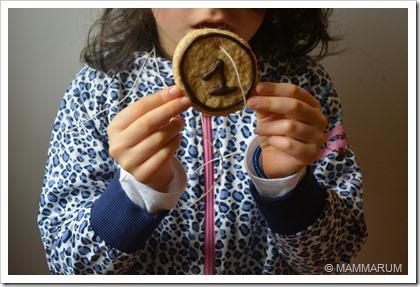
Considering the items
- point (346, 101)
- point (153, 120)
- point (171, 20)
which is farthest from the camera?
point (346, 101)

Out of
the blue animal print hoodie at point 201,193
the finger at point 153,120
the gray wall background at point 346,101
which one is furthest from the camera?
the gray wall background at point 346,101

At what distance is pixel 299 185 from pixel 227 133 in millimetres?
162

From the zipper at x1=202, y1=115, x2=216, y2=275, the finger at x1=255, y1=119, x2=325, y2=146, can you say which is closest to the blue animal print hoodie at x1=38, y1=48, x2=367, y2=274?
the zipper at x1=202, y1=115, x2=216, y2=275

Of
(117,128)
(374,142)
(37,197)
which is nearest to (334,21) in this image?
(374,142)

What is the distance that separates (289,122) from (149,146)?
0.16 metres

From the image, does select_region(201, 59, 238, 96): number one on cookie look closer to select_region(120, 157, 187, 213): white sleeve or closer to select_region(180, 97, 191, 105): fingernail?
select_region(180, 97, 191, 105): fingernail

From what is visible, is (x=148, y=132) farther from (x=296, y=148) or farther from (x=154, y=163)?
(x=296, y=148)

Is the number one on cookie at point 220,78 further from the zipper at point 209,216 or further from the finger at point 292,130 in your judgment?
the zipper at point 209,216

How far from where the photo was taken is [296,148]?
53 centimetres

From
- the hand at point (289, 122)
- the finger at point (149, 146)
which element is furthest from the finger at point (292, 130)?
the finger at point (149, 146)

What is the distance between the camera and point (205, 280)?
65cm

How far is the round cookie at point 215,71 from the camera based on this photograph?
1.69 ft

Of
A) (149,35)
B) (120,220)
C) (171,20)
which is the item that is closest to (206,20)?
(171,20)

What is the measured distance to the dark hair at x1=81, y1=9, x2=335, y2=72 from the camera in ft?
2.31
